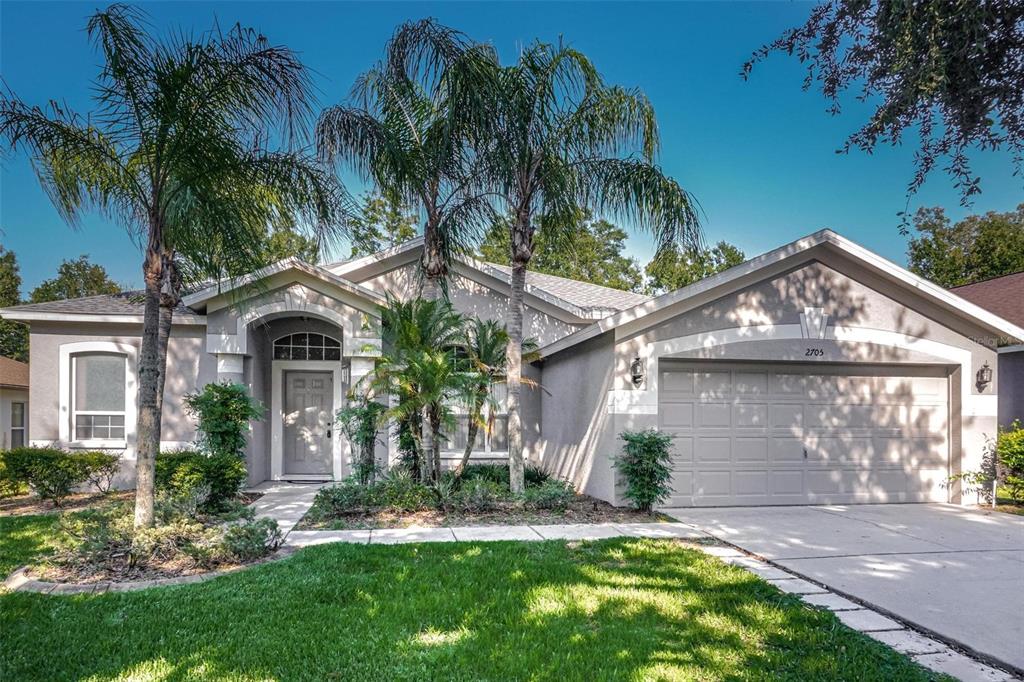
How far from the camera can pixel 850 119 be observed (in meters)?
5.75

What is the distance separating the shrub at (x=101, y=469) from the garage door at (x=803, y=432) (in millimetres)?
9633

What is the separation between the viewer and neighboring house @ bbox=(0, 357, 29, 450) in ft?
55.3

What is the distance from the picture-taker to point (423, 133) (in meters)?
10.3

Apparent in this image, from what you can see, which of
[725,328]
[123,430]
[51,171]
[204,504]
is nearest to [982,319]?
[725,328]

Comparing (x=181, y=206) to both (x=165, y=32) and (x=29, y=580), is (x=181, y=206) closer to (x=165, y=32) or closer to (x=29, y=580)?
(x=165, y=32)

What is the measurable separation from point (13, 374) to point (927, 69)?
21.8 m

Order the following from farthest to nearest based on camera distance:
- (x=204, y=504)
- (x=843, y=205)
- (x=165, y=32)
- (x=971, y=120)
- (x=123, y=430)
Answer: (x=843, y=205) < (x=123, y=430) < (x=204, y=504) < (x=165, y=32) < (x=971, y=120)

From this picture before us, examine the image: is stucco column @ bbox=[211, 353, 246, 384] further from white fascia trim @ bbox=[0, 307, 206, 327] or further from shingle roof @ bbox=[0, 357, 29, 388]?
shingle roof @ bbox=[0, 357, 29, 388]

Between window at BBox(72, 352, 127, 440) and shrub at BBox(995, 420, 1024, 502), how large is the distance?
52.8ft

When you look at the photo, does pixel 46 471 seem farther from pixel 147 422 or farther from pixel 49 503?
pixel 147 422

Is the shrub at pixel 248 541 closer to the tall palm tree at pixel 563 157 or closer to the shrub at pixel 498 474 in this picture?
the tall palm tree at pixel 563 157

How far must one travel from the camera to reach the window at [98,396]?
12125 mm

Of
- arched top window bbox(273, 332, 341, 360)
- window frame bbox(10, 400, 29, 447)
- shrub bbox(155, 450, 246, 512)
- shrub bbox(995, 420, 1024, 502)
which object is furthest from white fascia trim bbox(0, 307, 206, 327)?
shrub bbox(995, 420, 1024, 502)

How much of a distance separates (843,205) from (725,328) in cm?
840
